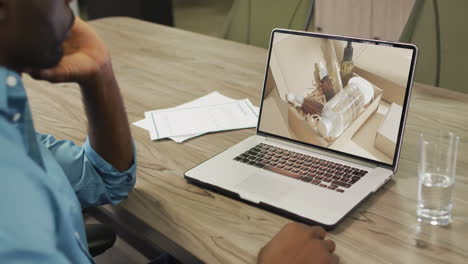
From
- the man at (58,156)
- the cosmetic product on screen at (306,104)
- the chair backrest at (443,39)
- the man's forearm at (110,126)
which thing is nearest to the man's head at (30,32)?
the man at (58,156)

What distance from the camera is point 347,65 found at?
1.04m

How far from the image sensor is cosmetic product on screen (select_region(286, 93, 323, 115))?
1.08 meters

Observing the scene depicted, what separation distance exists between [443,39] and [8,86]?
1507mm

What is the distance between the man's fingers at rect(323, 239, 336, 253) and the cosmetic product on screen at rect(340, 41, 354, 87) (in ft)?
1.20

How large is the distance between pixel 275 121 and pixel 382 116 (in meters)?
0.25

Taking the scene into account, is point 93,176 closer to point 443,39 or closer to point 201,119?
point 201,119

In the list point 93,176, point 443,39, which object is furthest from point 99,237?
point 443,39

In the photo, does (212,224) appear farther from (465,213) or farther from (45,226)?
(465,213)

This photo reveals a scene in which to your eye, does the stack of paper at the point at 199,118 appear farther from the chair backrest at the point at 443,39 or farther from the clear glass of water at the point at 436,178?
the chair backrest at the point at 443,39

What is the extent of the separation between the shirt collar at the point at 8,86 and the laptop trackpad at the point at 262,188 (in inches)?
17.7

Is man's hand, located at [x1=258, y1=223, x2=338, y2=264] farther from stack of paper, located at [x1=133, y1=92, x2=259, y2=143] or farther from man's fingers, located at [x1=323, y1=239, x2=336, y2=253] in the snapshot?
stack of paper, located at [x1=133, y1=92, x2=259, y2=143]

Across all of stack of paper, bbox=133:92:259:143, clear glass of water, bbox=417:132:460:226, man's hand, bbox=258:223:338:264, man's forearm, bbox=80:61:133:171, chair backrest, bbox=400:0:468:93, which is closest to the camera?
man's hand, bbox=258:223:338:264

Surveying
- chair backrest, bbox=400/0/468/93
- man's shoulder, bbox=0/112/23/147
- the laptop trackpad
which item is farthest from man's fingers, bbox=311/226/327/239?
chair backrest, bbox=400/0/468/93

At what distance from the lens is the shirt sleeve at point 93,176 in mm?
1005
